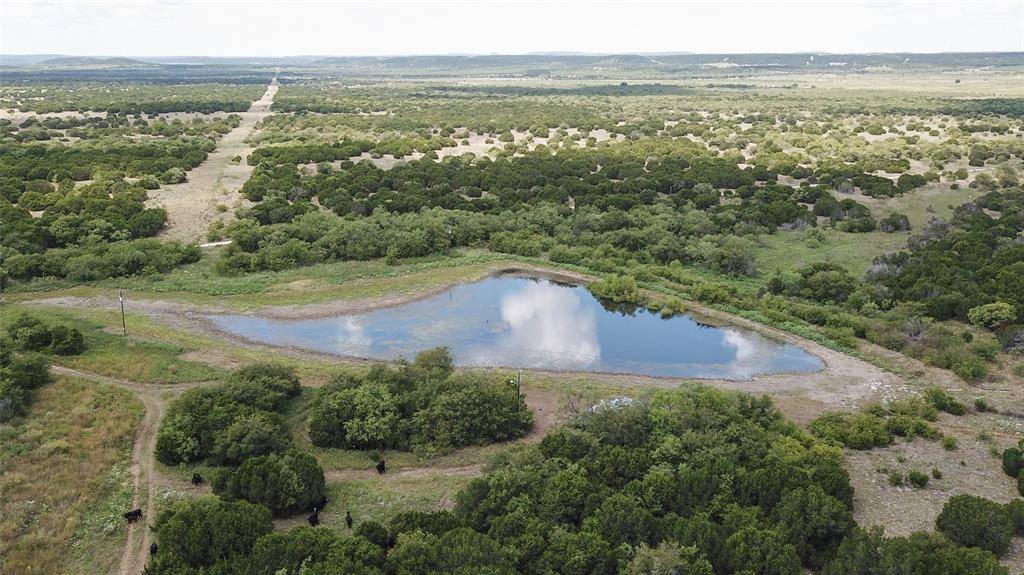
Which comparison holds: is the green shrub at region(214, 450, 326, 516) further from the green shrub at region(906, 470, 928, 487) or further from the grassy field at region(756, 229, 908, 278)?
the grassy field at region(756, 229, 908, 278)

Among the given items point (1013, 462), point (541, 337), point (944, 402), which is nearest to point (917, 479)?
point (1013, 462)

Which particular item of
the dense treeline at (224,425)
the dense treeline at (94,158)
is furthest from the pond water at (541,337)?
the dense treeline at (94,158)

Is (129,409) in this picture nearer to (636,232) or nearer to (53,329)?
(53,329)

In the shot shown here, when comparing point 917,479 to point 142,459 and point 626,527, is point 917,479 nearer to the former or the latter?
point 626,527

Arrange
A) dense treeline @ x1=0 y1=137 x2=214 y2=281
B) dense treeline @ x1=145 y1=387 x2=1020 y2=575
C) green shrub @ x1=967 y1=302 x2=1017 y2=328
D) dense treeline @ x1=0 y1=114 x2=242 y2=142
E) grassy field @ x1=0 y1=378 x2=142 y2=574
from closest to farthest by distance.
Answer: dense treeline @ x1=145 y1=387 x2=1020 y2=575, grassy field @ x1=0 y1=378 x2=142 y2=574, green shrub @ x1=967 y1=302 x2=1017 y2=328, dense treeline @ x1=0 y1=137 x2=214 y2=281, dense treeline @ x1=0 y1=114 x2=242 y2=142

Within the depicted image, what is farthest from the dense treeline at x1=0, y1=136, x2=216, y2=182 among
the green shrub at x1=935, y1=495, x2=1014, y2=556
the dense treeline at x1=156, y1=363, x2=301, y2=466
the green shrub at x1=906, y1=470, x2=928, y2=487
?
the green shrub at x1=935, y1=495, x2=1014, y2=556

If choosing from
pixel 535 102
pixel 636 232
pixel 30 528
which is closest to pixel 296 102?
pixel 535 102
